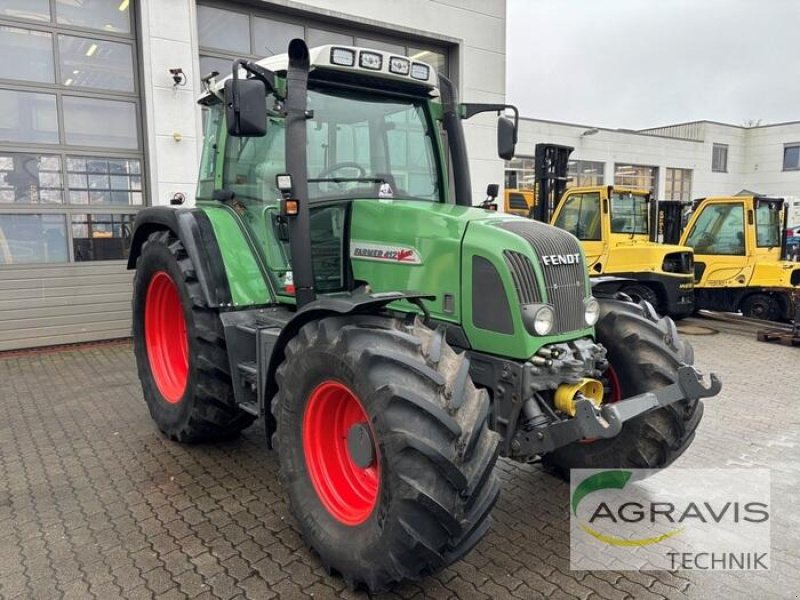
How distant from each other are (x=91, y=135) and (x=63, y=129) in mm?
320

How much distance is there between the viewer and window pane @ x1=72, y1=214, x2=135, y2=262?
307 inches

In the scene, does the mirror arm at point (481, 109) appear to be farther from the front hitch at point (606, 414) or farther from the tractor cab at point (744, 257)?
the tractor cab at point (744, 257)

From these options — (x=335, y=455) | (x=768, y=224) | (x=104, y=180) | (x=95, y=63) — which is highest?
(x=95, y=63)

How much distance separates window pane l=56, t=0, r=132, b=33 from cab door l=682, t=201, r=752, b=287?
9.72 m

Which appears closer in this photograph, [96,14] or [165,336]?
[165,336]

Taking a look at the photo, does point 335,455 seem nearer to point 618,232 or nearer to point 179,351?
point 179,351

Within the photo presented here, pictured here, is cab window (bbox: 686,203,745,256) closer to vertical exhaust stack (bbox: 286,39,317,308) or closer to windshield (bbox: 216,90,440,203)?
windshield (bbox: 216,90,440,203)

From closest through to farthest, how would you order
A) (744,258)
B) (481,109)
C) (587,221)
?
(481,109), (744,258), (587,221)

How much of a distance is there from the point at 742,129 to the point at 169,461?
38211 millimetres

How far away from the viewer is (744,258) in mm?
10109

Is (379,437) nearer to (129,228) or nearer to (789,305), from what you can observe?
(129,228)

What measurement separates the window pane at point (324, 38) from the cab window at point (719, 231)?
6987mm

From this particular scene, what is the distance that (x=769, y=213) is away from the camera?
10375 millimetres

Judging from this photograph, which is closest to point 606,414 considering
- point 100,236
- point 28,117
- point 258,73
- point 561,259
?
point 561,259
